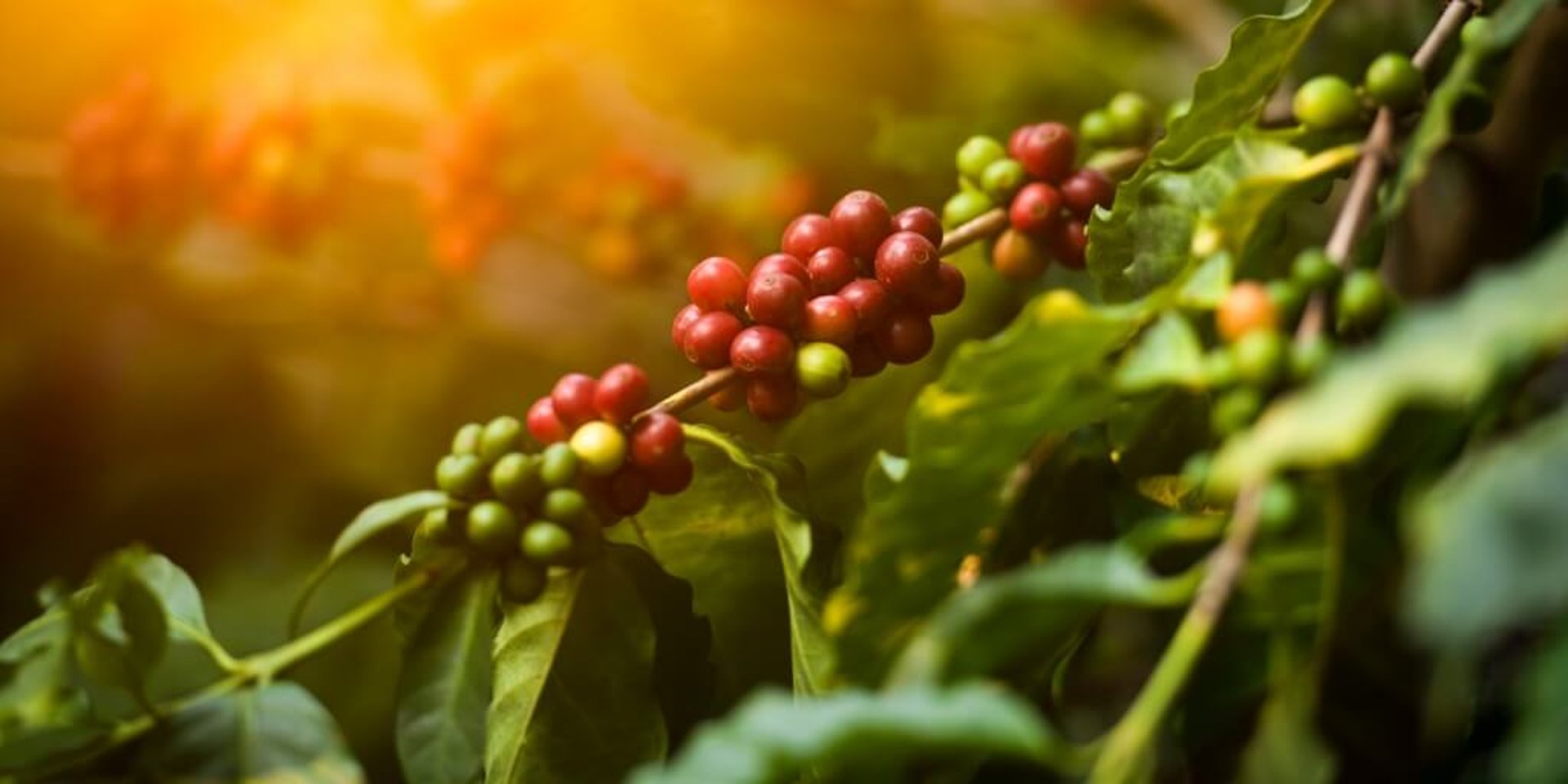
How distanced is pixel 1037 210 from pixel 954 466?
25cm

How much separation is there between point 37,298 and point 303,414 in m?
0.42

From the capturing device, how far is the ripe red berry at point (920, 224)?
2.12ft

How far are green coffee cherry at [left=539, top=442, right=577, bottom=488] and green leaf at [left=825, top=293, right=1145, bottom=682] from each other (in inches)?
5.7

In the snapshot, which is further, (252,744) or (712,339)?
(712,339)

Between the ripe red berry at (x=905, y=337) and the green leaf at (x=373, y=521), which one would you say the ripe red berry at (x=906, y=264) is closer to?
the ripe red berry at (x=905, y=337)

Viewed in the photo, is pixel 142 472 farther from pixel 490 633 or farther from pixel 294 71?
pixel 490 633

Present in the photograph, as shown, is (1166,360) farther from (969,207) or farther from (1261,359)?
(969,207)

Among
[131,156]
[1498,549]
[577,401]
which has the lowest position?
[1498,549]

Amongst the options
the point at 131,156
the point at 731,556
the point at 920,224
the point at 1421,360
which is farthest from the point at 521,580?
the point at 131,156

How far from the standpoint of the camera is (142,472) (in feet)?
5.87

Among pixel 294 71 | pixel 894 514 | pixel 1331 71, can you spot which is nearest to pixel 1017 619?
pixel 894 514

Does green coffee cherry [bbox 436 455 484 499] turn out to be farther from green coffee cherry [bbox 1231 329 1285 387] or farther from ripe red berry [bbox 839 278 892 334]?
green coffee cherry [bbox 1231 329 1285 387]

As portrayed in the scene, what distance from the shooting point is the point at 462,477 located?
22.4 inches

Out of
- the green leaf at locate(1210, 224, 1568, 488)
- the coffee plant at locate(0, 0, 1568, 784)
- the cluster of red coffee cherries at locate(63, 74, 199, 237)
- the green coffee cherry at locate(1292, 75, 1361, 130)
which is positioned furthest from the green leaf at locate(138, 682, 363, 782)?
the cluster of red coffee cherries at locate(63, 74, 199, 237)
